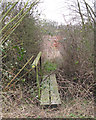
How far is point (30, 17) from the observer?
167 inches

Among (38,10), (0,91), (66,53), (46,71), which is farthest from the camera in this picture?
(46,71)

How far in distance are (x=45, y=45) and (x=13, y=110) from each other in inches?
→ 165

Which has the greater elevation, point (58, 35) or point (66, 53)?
point (58, 35)

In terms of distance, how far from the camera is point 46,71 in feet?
18.5

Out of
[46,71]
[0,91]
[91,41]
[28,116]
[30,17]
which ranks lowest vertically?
[46,71]

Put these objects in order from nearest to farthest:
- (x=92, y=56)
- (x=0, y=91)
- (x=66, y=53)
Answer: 1. (x=0, y=91)
2. (x=92, y=56)
3. (x=66, y=53)

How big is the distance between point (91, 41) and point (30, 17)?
173cm

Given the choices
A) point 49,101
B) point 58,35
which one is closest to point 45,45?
point 58,35

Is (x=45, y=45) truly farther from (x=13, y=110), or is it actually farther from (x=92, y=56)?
(x=13, y=110)

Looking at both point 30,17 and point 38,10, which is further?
point 38,10

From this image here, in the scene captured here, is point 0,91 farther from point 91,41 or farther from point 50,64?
point 50,64

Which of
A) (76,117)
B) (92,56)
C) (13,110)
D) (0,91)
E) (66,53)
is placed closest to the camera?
(76,117)

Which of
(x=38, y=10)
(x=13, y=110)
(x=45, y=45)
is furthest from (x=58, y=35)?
(x=13, y=110)

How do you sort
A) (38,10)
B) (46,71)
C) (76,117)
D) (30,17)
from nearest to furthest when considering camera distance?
(76,117) < (30,17) < (38,10) < (46,71)
